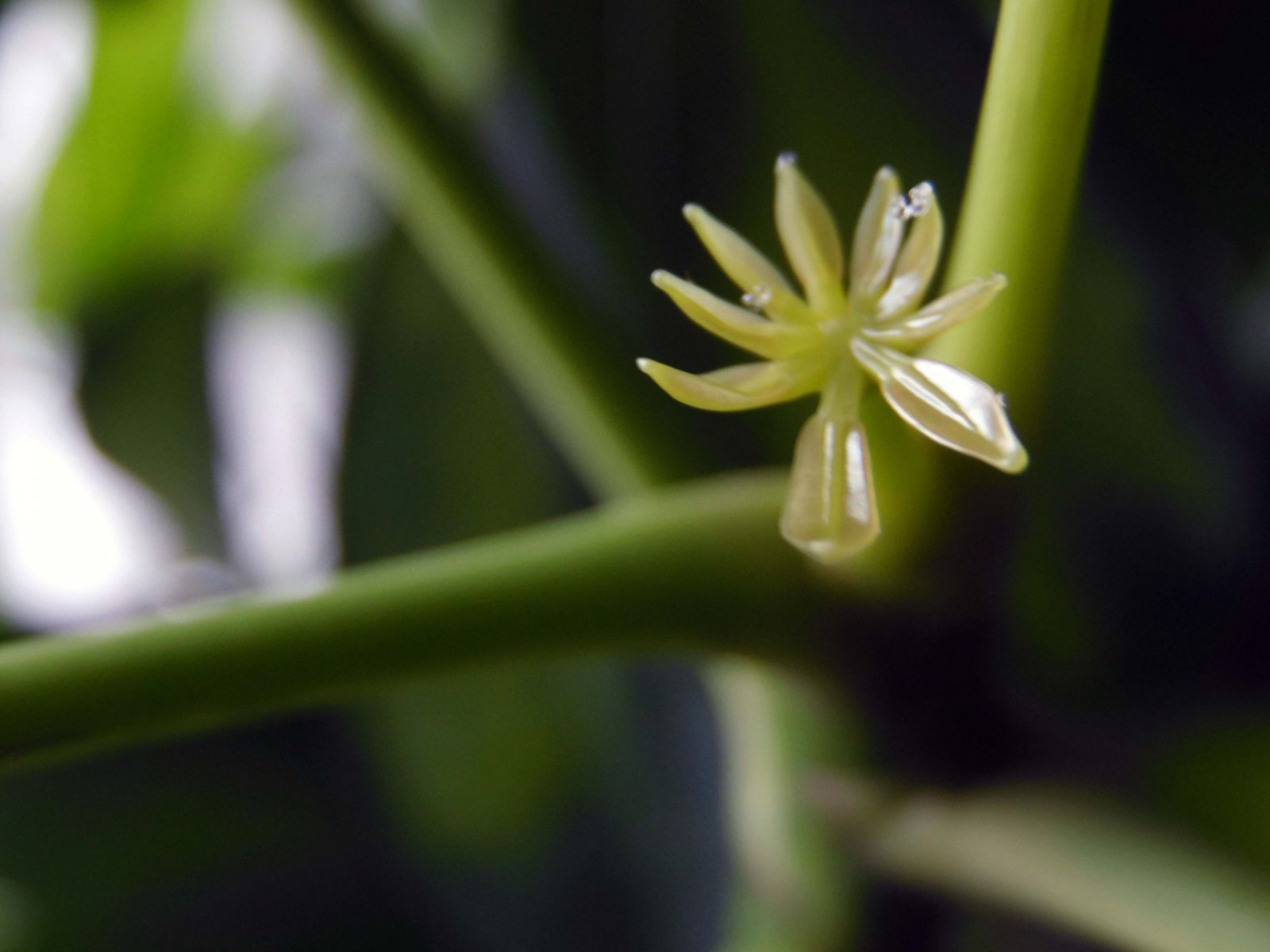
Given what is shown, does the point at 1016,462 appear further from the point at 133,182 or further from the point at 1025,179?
the point at 133,182

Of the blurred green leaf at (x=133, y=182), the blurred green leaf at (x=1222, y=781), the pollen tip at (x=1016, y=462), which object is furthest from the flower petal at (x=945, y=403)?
the blurred green leaf at (x=133, y=182)

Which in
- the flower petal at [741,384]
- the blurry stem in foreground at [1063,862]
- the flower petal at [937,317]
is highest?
the flower petal at [937,317]

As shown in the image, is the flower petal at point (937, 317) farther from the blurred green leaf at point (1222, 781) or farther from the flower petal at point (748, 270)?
the blurred green leaf at point (1222, 781)

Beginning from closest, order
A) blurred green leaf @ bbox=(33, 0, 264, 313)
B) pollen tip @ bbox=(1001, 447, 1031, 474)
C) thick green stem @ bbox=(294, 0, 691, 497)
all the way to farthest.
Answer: pollen tip @ bbox=(1001, 447, 1031, 474) < thick green stem @ bbox=(294, 0, 691, 497) < blurred green leaf @ bbox=(33, 0, 264, 313)

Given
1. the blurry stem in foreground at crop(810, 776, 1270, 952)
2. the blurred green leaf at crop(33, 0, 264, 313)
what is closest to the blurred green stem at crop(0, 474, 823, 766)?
the blurry stem in foreground at crop(810, 776, 1270, 952)

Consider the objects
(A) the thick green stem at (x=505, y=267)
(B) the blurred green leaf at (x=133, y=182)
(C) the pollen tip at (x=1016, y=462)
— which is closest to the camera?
(C) the pollen tip at (x=1016, y=462)

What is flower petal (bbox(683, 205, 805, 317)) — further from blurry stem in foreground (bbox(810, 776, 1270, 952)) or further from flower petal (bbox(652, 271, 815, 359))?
blurry stem in foreground (bbox(810, 776, 1270, 952))
